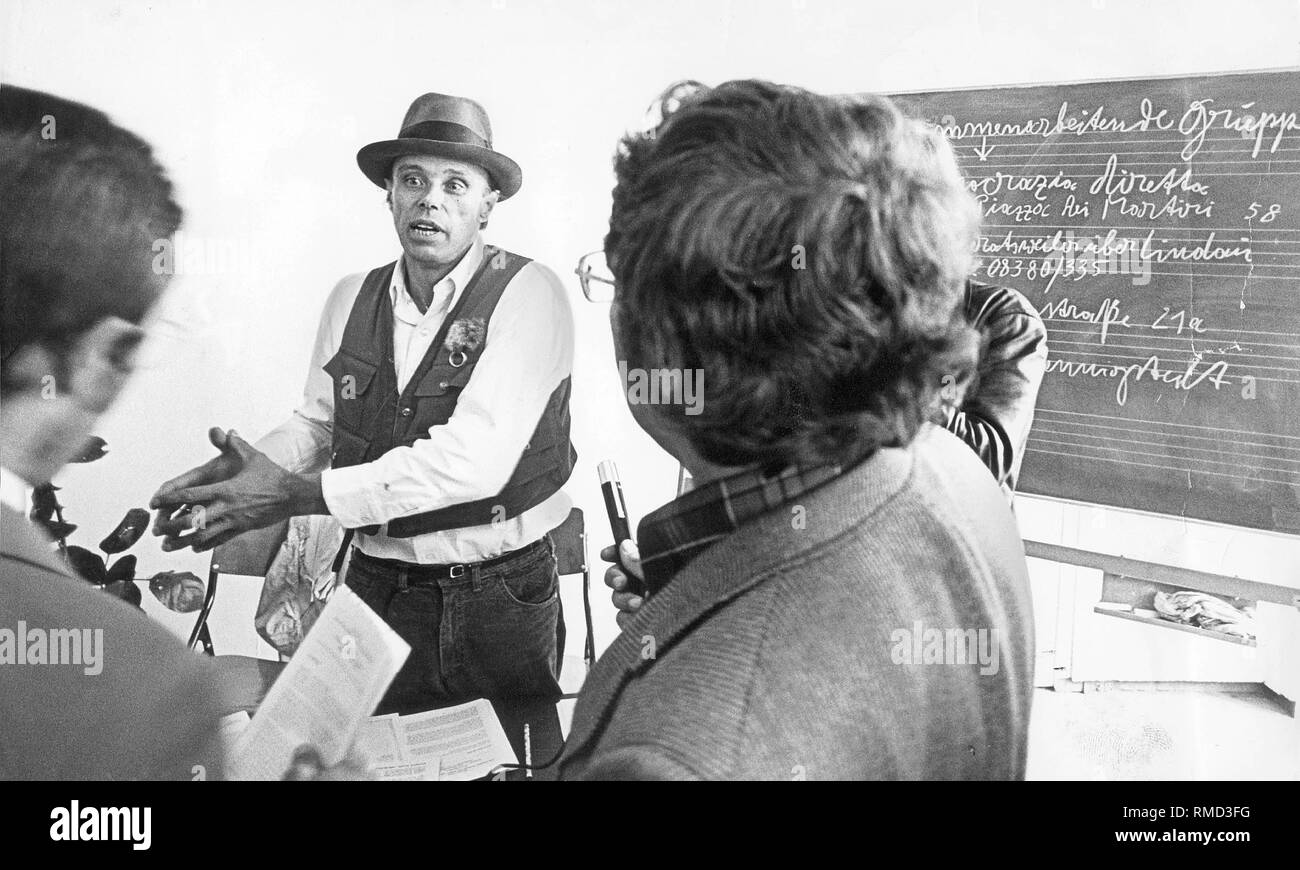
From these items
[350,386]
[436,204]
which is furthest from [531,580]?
[436,204]

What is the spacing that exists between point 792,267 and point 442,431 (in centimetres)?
79

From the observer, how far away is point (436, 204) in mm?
1772

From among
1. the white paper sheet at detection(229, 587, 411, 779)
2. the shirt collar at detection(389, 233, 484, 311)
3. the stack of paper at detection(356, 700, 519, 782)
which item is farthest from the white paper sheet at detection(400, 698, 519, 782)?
the shirt collar at detection(389, 233, 484, 311)

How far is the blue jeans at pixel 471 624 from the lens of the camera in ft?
5.80

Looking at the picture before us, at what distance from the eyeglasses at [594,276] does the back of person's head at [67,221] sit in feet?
2.31

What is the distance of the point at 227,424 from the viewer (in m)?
1.80

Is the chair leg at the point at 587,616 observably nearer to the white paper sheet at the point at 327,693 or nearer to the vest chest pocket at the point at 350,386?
the white paper sheet at the point at 327,693

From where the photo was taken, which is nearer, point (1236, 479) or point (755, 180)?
point (755, 180)

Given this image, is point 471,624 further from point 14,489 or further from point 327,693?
point 14,489

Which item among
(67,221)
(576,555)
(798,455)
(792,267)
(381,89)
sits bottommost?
(576,555)

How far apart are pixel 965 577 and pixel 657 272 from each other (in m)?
0.54

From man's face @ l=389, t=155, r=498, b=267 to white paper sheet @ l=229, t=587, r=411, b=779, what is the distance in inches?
24.8
